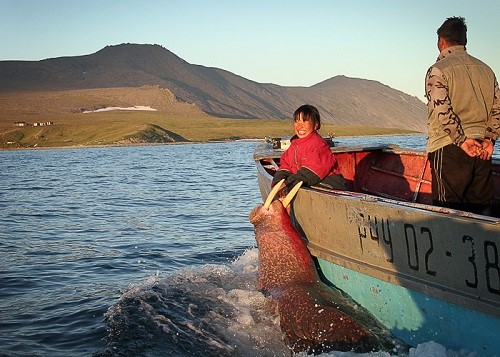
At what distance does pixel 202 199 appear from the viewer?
19.6 m

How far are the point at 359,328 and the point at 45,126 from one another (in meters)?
137

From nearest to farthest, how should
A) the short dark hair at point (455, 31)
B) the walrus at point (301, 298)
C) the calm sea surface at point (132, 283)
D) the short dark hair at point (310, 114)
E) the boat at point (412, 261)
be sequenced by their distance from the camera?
the boat at point (412, 261), the walrus at point (301, 298), the short dark hair at point (455, 31), the calm sea surface at point (132, 283), the short dark hair at point (310, 114)

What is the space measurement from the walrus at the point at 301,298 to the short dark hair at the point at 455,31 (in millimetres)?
2127

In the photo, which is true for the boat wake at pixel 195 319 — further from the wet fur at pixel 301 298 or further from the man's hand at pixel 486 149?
the man's hand at pixel 486 149

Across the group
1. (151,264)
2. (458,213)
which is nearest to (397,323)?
(458,213)

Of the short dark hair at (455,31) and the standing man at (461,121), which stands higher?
the short dark hair at (455,31)

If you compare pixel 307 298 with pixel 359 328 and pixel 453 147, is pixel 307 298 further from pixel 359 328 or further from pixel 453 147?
pixel 453 147

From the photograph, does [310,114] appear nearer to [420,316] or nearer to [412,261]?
[412,261]

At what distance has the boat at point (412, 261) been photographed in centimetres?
435

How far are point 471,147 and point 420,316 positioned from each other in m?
1.64

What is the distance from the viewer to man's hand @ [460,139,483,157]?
5695 mm

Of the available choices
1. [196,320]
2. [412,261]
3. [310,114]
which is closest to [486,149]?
[412,261]

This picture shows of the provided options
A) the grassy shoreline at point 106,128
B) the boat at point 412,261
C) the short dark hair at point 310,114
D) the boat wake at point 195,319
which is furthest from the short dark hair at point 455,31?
the grassy shoreline at point 106,128

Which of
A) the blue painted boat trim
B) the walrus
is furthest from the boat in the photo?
the walrus
